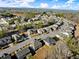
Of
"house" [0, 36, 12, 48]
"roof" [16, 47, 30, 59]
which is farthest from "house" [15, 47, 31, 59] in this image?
"house" [0, 36, 12, 48]

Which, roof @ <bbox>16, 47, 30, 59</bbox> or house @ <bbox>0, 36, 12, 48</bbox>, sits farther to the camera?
house @ <bbox>0, 36, 12, 48</bbox>

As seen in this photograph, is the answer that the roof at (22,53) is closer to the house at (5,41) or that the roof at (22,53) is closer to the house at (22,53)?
the house at (22,53)

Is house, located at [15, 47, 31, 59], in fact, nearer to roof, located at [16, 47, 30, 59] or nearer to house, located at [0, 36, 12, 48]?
roof, located at [16, 47, 30, 59]

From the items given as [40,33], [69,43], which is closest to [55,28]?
[40,33]

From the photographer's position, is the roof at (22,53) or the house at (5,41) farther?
the house at (5,41)

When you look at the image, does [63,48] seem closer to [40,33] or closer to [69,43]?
[69,43]

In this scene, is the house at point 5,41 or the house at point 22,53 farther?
the house at point 5,41

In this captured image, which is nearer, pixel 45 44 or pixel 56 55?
pixel 56 55

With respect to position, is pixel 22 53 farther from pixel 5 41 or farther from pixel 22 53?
pixel 5 41

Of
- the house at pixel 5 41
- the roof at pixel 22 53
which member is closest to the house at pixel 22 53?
the roof at pixel 22 53

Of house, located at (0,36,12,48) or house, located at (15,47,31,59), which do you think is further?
house, located at (0,36,12,48)

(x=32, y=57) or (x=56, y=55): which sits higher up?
(x=56, y=55)
